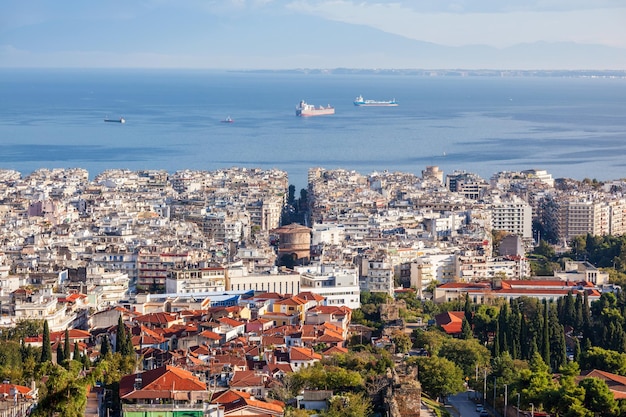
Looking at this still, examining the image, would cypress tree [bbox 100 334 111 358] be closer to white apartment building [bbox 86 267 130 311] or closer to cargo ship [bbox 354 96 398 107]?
white apartment building [bbox 86 267 130 311]

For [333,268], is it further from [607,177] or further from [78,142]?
[78,142]

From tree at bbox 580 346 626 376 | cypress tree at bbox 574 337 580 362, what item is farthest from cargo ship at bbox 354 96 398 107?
tree at bbox 580 346 626 376

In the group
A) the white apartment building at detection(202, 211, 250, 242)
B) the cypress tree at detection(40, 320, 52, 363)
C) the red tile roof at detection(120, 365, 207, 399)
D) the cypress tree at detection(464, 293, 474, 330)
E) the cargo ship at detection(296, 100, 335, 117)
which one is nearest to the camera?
the red tile roof at detection(120, 365, 207, 399)

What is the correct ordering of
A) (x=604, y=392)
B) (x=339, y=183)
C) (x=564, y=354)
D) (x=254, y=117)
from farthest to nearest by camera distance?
1. (x=254, y=117)
2. (x=339, y=183)
3. (x=564, y=354)
4. (x=604, y=392)

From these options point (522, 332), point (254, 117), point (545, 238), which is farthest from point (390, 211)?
point (254, 117)

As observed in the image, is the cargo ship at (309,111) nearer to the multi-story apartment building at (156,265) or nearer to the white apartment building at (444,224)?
the white apartment building at (444,224)

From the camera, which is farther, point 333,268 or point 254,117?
point 254,117

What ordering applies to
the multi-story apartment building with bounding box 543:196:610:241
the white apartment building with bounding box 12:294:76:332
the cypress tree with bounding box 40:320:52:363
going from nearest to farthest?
the cypress tree with bounding box 40:320:52:363
the white apartment building with bounding box 12:294:76:332
the multi-story apartment building with bounding box 543:196:610:241

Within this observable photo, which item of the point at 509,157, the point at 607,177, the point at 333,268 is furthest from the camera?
the point at 509,157
